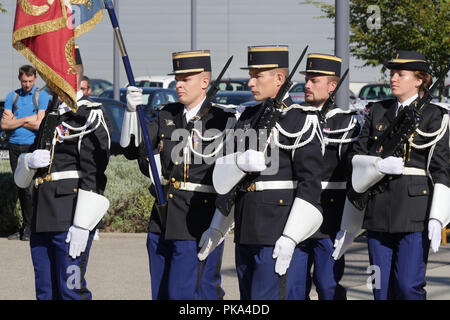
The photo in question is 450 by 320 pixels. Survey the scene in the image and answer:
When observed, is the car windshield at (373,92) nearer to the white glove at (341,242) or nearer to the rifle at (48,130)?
the white glove at (341,242)

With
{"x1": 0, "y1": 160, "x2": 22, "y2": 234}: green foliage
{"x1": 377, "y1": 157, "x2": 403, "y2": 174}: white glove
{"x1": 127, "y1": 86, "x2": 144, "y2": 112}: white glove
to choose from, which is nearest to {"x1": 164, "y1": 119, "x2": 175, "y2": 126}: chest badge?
{"x1": 127, "y1": 86, "x2": 144, "y2": 112}: white glove

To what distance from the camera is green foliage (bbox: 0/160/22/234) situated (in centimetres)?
1205

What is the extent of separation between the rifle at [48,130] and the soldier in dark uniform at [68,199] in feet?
0.08

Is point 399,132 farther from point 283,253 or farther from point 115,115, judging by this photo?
point 115,115

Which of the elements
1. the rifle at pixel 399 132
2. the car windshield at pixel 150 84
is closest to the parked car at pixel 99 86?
the car windshield at pixel 150 84

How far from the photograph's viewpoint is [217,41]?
44750 mm

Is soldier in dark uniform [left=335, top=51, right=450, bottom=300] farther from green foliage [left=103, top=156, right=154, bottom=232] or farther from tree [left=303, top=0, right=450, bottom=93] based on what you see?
tree [left=303, top=0, right=450, bottom=93]

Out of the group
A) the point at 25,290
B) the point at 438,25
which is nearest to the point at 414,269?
the point at 25,290

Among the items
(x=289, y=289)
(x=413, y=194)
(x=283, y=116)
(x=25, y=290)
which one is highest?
(x=283, y=116)

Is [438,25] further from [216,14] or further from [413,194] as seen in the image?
[216,14]

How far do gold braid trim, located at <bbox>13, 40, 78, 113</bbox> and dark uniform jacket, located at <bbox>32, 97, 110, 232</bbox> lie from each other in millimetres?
231

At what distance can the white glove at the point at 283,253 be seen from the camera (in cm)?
560

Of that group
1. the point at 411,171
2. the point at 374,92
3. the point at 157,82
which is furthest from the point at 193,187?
the point at 157,82

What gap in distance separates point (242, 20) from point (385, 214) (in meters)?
38.9
